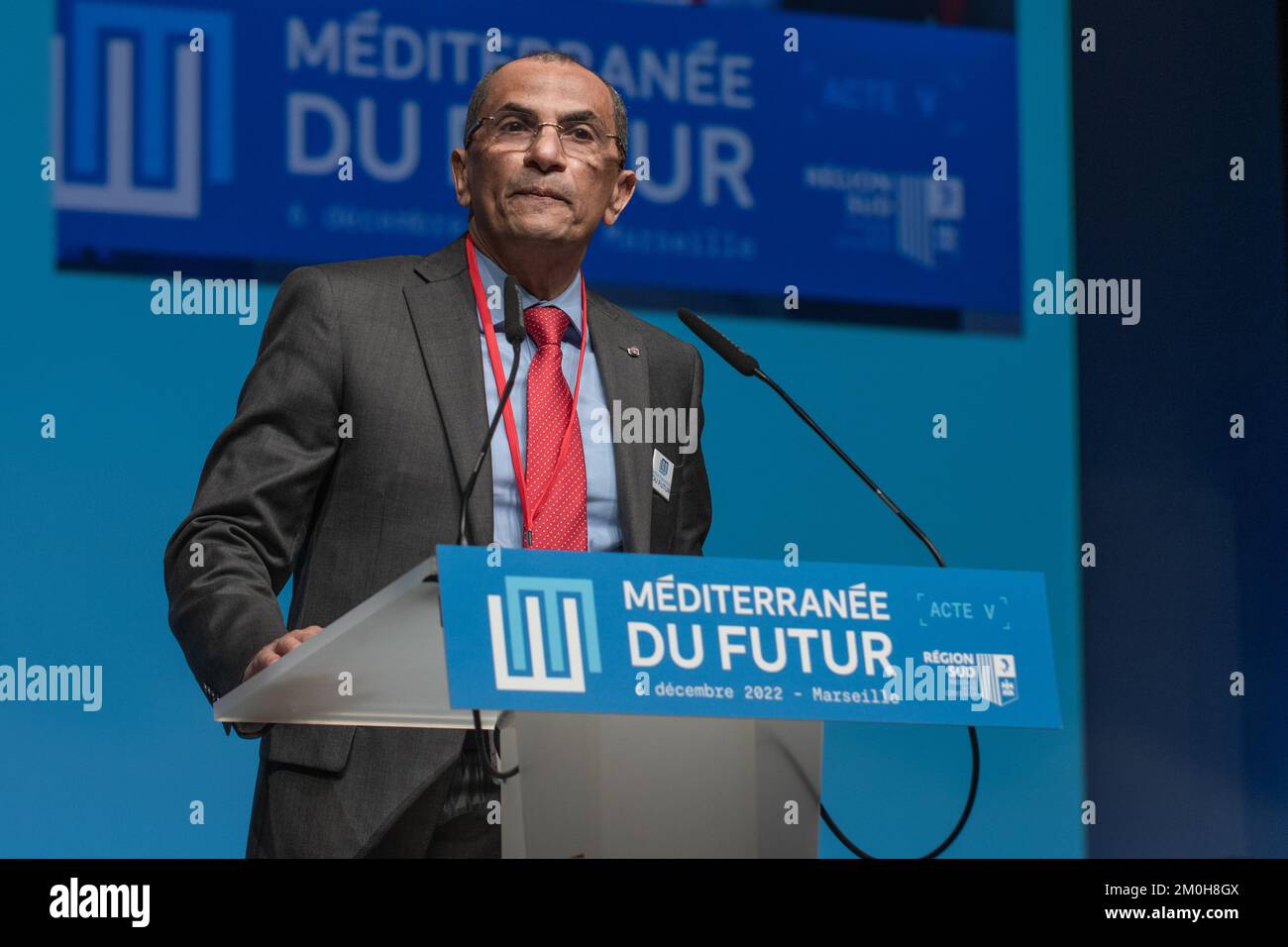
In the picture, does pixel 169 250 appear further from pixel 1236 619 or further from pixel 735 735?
pixel 1236 619

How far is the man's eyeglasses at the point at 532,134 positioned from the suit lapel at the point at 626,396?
0.25 metres

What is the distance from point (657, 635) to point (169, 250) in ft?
6.79

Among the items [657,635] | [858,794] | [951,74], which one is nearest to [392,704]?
[657,635]

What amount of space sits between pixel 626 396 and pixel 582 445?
19cm

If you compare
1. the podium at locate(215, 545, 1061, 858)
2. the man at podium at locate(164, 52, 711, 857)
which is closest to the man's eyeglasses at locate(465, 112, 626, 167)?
the man at podium at locate(164, 52, 711, 857)

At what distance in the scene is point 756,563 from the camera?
1.93 m

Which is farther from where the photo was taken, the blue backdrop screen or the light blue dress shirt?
the blue backdrop screen

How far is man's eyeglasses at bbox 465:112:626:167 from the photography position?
2.77 meters

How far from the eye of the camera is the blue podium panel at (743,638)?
5.87 ft

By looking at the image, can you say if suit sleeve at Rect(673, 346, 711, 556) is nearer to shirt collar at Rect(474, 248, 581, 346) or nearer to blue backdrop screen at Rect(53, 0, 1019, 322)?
A: shirt collar at Rect(474, 248, 581, 346)
